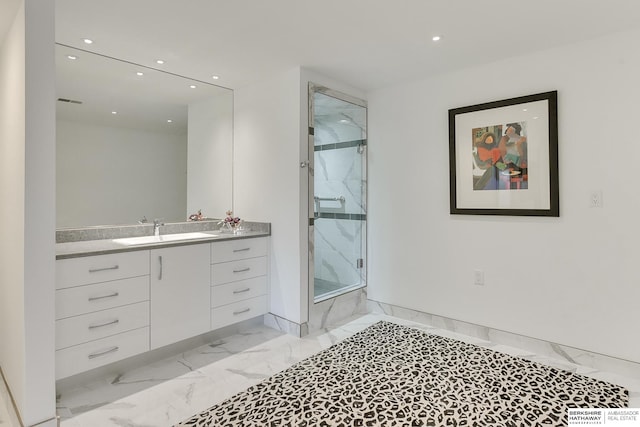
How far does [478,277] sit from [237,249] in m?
2.08

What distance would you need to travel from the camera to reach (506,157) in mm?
2865

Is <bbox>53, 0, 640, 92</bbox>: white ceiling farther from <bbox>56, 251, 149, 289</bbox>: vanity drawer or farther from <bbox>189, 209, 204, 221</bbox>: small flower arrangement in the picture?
<bbox>56, 251, 149, 289</bbox>: vanity drawer

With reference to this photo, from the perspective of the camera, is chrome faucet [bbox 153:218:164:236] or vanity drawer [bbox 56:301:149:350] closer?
vanity drawer [bbox 56:301:149:350]

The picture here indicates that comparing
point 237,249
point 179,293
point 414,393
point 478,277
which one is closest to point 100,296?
point 179,293

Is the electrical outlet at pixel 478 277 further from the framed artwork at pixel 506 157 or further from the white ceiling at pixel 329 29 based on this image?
the white ceiling at pixel 329 29

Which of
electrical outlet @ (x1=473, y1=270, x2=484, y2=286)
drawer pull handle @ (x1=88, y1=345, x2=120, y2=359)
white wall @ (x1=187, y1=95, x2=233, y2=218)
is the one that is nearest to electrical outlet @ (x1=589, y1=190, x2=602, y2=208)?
electrical outlet @ (x1=473, y1=270, x2=484, y2=286)

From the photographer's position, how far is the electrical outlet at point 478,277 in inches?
120

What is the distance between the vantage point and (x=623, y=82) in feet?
7.84

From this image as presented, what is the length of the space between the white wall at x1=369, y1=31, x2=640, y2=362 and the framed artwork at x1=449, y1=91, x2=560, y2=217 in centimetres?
7

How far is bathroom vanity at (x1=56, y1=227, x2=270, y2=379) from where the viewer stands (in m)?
2.15

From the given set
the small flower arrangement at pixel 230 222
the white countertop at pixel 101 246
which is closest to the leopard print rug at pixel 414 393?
the white countertop at pixel 101 246

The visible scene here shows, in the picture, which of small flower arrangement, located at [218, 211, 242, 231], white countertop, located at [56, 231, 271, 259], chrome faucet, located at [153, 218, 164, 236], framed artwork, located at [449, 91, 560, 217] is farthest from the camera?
small flower arrangement, located at [218, 211, 242, 231]

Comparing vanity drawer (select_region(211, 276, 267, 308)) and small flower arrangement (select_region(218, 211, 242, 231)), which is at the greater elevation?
small flower arrangement (select_region(218, 211, 242, 231))

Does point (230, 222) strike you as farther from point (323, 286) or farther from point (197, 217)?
point (323, 286)
